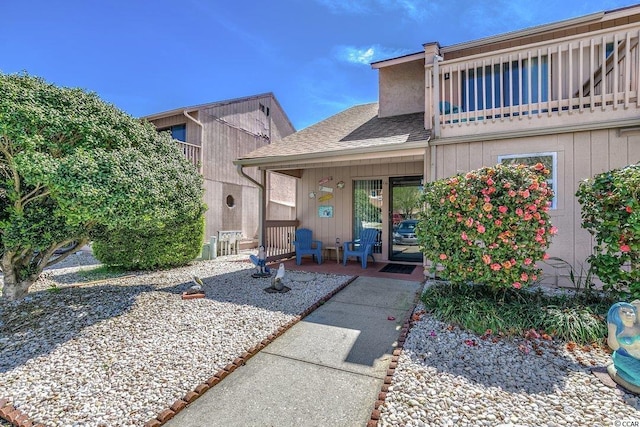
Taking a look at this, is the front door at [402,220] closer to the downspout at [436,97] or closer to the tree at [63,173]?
the downspout at [436,97]

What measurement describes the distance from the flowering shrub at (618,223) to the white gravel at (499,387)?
1003mm

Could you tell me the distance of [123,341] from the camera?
3.34m

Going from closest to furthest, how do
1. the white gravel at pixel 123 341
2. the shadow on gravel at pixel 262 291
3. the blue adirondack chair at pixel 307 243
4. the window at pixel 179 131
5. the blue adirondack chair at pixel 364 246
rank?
the white gravel at pixel 123 341 → the shadow on gravel at pixel 262 291 → the blue adirondack chair at pixel 364 246 → the blue adirondack chair at pixel 307 243 → the window at pixel 179 131

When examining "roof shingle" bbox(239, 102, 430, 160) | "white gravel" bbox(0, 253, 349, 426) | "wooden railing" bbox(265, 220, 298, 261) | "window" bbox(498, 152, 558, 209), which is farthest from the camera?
"wooden railing" bbox(265, 220, 298, 261)

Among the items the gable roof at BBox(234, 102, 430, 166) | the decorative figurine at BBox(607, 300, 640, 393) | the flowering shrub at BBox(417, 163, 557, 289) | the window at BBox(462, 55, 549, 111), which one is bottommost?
the decorative figurine at BBox(607, 300, 640, 393)

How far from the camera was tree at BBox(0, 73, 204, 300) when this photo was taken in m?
3.29

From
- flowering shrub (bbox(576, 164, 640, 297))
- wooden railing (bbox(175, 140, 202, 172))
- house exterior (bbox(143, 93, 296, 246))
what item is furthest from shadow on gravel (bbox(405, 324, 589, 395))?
wooden railing (bbox(175, 140, 202, 172))

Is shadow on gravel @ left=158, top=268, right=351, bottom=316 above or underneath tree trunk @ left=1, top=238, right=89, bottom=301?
underneath

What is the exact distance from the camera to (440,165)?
583 centimetres

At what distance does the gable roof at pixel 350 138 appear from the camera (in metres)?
6.02

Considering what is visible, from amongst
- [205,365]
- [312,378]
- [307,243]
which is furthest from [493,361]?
[307,243]

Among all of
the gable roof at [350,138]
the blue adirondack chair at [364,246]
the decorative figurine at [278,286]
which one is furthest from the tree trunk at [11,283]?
the blue adirondack chair at [364,246]

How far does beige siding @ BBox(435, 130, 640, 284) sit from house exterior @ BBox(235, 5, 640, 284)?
0.05 ft

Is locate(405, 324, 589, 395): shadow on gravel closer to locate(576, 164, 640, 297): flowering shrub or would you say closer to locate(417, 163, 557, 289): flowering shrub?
locate(417, 163, 557, 289): flowering shrub
